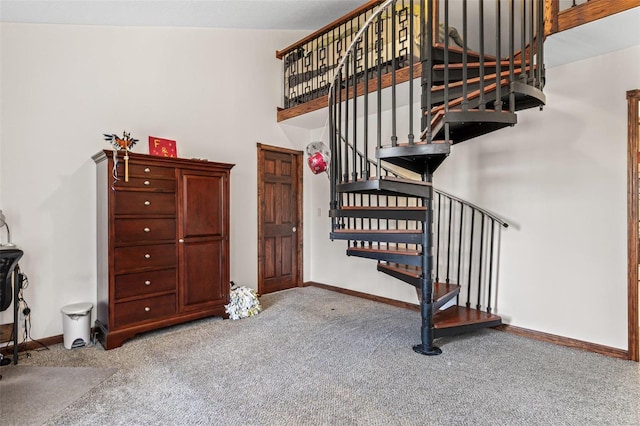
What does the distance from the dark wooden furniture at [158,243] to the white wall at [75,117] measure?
25 centimetres

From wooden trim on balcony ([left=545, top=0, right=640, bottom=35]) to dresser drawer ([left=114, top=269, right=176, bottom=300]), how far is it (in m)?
3.77

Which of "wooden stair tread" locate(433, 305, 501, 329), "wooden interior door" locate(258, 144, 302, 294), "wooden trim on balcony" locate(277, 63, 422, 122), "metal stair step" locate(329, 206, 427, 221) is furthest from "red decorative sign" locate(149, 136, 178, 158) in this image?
"wooden stair tread" locate(433, 305, 501, 329)

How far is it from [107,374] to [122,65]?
2903 millimetres

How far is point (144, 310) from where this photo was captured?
124 inches

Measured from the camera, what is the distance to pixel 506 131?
3.36 meters

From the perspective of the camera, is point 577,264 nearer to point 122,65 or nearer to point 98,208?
point 98,208

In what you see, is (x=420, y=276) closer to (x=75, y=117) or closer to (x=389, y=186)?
(x=389, y=186)

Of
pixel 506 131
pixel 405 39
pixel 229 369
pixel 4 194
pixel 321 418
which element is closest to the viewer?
pixel 321 418

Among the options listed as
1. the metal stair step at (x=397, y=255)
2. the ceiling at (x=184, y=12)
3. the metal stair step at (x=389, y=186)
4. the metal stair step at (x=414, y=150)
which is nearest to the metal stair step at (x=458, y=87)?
the metal stair step at (x=414, y=150)

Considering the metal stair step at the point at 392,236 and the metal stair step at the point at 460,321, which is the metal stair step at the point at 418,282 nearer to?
the metal stair step at the point at 460,321

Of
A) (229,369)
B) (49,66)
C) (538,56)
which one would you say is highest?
(49,66)

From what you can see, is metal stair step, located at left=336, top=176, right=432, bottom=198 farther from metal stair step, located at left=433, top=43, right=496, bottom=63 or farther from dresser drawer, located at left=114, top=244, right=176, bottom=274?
dresser drawer, located at left=114, top=244, right=176, bottom=274

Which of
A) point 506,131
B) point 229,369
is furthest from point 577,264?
point 229,369

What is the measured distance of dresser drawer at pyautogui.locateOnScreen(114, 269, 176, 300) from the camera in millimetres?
2994
